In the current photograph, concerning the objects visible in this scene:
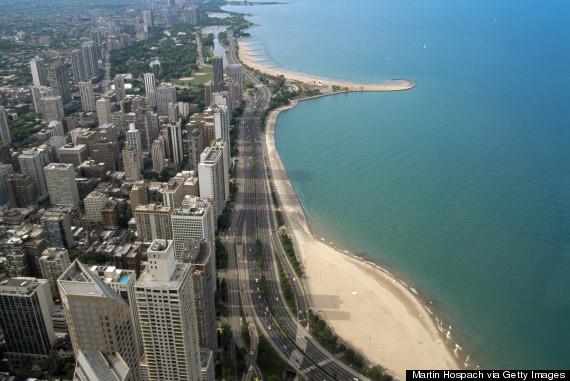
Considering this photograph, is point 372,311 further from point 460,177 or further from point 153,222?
point 460,177

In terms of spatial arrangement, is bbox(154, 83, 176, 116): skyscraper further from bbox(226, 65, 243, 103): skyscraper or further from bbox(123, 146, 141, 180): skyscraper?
bbox(123, 146, 141, 180): skyscraper

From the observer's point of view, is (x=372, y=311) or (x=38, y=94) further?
(x=38, y=94)

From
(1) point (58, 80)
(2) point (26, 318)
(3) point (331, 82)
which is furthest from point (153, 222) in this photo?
(3) point (331, 82)

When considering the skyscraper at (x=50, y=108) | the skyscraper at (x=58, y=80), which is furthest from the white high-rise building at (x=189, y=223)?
the skyscraper at (x=58, y=80)

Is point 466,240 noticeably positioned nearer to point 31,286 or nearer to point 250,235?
point 250,235

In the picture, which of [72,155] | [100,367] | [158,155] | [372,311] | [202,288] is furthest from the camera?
[158,155]

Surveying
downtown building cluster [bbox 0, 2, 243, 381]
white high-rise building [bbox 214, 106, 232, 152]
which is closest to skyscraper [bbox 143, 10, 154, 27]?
downtown building cluster [bbox 0, 2, 243, 381]
